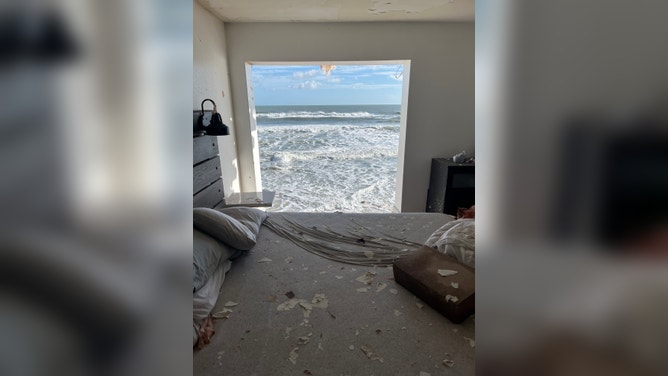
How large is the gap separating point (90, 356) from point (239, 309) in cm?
106

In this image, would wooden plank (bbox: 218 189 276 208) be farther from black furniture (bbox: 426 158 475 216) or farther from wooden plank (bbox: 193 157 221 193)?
black furniture (bbox: 426 158 475 216)

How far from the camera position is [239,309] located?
1.26 meters

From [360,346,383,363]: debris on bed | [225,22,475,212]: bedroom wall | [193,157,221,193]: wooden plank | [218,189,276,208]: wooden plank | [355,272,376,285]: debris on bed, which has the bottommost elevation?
[360,346,383,363]: debris on bed

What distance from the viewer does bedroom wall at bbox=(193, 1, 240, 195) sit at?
2.63 m

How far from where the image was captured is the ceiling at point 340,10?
270 centimetres

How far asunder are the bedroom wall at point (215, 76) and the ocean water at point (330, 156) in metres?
1.31

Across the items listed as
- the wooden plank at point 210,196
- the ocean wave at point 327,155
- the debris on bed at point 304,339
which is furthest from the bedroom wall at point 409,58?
the ocean wave at point 327,155

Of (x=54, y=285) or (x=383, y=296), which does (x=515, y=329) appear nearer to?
(x=54, y=285)

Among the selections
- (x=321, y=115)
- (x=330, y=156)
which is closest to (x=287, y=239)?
(x=330, y=156)

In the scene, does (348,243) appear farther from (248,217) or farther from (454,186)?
(454,186)

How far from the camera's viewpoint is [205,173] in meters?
2.52

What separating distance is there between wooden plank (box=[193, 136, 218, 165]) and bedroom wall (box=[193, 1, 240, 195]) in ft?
0.93

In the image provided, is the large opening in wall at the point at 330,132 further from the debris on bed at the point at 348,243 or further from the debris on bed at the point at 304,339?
the debris on bed at the point at 304,339

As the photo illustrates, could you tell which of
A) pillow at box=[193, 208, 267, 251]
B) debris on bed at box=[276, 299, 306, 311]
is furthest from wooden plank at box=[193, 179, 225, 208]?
debris on bed at box=[276, 299, 306, 311]
